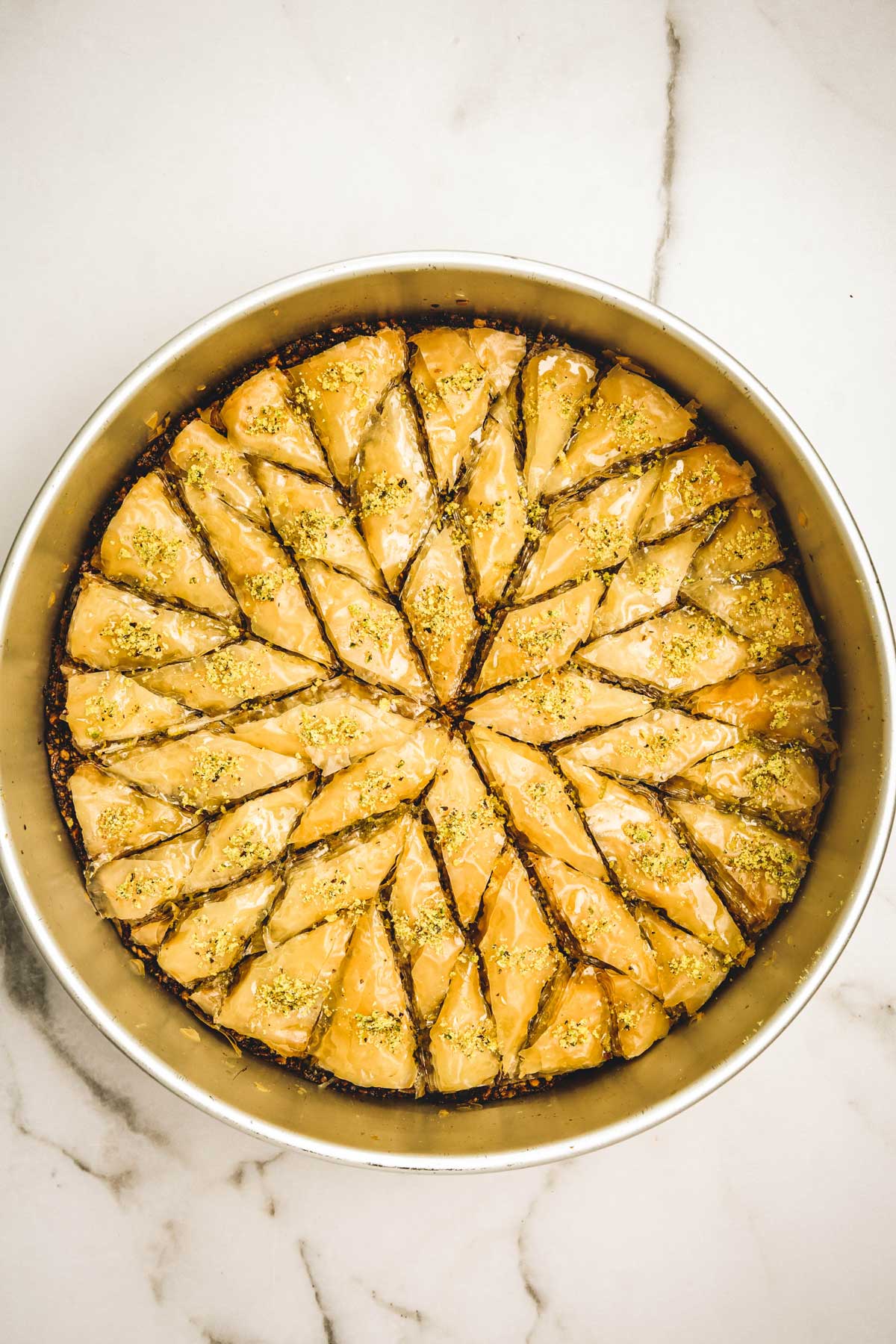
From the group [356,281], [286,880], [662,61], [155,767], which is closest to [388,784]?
[286,880]

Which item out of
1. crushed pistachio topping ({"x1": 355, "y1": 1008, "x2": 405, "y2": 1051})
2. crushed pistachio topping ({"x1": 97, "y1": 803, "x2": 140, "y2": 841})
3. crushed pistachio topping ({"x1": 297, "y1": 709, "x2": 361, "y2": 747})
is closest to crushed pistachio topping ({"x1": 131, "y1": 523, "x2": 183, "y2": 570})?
crushed pistachio topping ({"x1": 297, "y1": 709, "x2": 361, "y2": 747})

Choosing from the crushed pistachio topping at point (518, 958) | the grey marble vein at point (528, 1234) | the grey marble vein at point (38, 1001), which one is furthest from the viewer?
the grey marble vein at point (528, 1234)

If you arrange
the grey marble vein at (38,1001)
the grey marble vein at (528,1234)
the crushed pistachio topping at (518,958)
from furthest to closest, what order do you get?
the grey marble vein at (528,1234)
the grey marble vein at (38,1001)
the crushed pistachio topping at (518,958)

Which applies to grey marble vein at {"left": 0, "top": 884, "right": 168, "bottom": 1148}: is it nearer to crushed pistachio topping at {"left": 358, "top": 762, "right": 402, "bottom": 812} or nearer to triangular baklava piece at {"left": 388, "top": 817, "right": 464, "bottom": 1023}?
triangular baklava piece at {"left": 388, "top": 817, "right": 464, "bottom": 1023}

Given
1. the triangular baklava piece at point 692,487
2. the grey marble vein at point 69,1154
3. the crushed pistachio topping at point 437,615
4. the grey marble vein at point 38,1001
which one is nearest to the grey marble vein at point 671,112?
the triangular baklava piece at point 692,487

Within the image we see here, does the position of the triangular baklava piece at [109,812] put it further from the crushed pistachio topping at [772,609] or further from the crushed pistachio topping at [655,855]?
the crushed pistachio topping at [772,609]

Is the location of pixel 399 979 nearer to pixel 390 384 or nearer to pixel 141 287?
pixel 390 384
